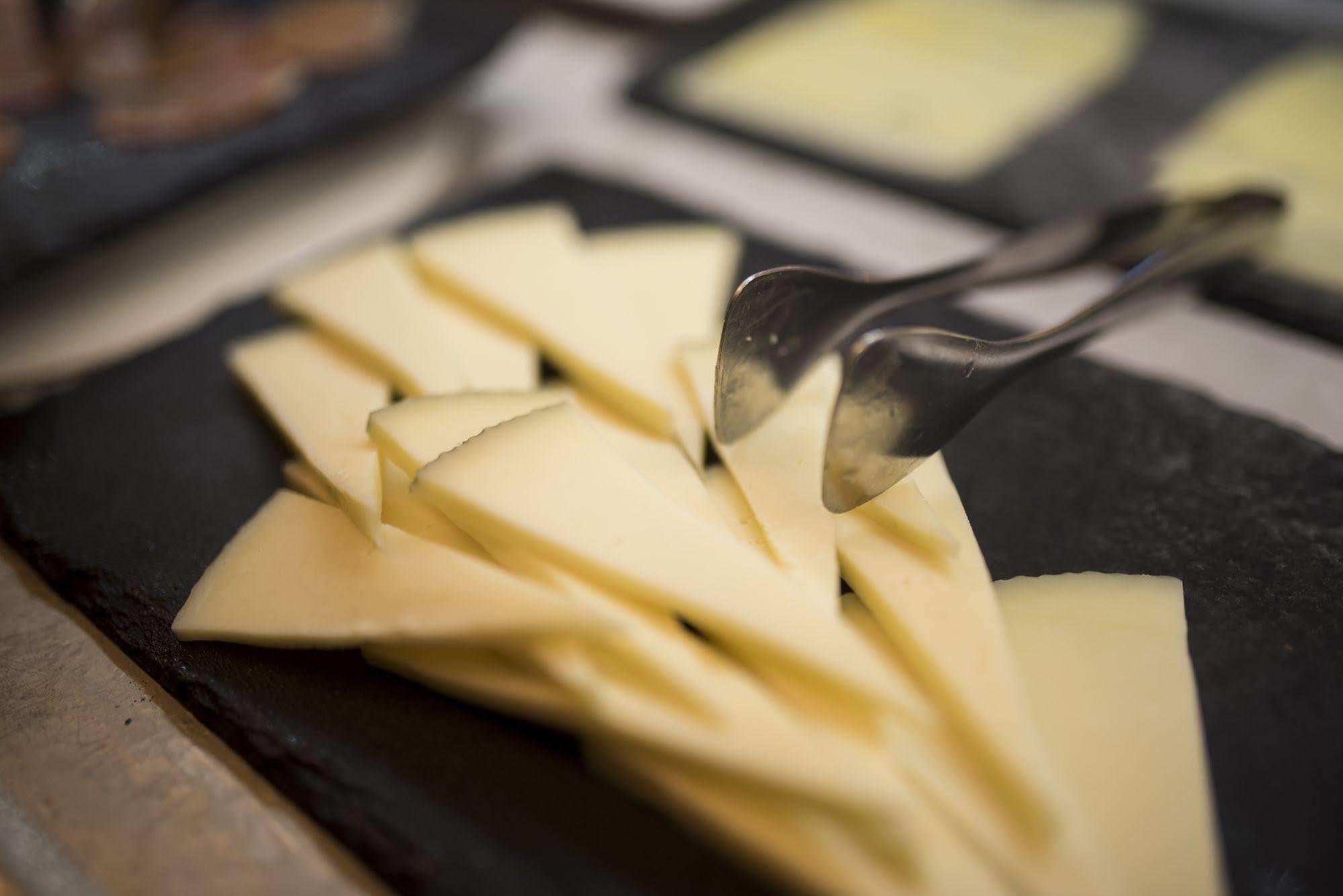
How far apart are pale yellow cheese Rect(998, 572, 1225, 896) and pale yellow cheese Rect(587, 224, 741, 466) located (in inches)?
17.7

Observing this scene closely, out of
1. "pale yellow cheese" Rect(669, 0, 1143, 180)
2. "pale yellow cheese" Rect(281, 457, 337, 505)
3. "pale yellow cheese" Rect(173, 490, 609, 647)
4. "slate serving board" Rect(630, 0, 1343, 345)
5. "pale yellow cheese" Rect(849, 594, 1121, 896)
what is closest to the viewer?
"pale yellow cheese" Rect(849, 594, 1121, 896)

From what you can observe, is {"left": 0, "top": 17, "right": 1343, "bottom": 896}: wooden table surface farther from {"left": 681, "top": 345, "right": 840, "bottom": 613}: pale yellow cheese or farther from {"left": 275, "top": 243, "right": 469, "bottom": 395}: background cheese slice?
{"left": 681, "top": 345, "right": 840, "bottom": 613}: pale yellow cheese

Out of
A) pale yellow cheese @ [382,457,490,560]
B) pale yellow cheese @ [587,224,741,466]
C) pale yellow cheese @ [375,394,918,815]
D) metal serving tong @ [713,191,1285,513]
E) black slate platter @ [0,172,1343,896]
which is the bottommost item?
black slate platter @ [0,172,1343,896]

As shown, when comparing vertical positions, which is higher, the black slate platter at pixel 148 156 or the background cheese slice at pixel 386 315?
the black slate platter at pixel 148 156

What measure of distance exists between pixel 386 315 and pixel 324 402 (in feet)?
0.47

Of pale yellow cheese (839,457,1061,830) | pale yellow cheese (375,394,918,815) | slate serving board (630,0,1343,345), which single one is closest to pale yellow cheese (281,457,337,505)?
pale yellow cheese (375,394,918,815)

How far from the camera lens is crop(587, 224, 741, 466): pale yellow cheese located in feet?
3.83

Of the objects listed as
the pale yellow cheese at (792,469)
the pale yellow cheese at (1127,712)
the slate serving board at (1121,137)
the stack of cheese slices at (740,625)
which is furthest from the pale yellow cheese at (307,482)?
the slate serving board at (1121,137)

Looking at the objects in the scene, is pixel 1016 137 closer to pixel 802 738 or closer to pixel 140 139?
pixel 802 738

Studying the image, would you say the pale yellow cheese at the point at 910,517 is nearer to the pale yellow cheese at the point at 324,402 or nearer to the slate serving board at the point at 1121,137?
the pale yellow cheese at the point at 324,402

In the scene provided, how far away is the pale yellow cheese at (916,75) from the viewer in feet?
5.41

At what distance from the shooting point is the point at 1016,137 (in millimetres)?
1636

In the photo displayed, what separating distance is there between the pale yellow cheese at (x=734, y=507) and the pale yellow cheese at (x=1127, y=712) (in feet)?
0.72

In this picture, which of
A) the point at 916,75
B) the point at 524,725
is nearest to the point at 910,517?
the point at 524,725
